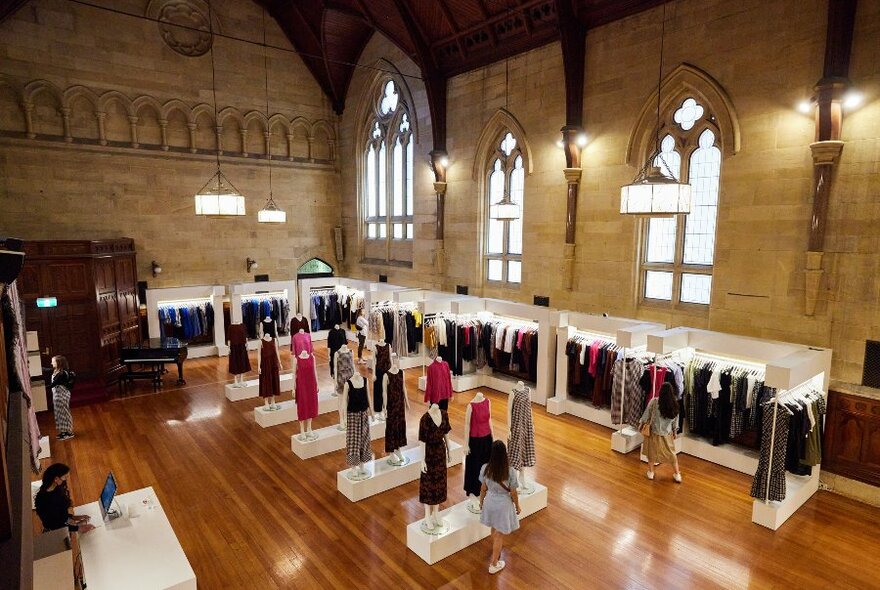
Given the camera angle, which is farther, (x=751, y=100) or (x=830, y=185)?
(x=751, y=100)

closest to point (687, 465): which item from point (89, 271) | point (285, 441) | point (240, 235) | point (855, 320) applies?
point (855, 320)

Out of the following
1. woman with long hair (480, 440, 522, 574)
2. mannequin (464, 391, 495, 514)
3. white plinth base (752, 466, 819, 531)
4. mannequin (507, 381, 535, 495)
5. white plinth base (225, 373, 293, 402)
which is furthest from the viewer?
white plinth base (225, 373, 293, 402)

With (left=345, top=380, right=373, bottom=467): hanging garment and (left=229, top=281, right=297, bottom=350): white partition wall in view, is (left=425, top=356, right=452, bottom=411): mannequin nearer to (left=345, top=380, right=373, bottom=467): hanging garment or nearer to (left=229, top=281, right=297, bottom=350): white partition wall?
(left=345, top=380, right=373, bottom=467): hanging garment

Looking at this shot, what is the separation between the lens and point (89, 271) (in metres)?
9.47

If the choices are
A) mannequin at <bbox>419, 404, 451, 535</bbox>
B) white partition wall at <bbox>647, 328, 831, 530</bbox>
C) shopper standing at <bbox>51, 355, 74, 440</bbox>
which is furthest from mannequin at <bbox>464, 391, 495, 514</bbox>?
shopper standing at <bbox>51, 355, 74, 440</bbox>

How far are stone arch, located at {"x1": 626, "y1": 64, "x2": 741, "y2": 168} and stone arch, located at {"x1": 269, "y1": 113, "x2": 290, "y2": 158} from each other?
9.86 m

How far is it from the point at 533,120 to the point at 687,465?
6.51 metres

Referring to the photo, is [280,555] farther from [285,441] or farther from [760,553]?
[760,553]

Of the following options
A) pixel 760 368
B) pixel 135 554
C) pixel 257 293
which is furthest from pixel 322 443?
pixel 257 293

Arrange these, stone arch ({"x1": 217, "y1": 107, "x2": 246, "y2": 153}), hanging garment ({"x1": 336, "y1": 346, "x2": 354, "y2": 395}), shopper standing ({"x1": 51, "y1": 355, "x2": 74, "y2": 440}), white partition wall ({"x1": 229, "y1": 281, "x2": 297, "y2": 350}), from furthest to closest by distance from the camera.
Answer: stone arch ({"x1": 217, "y1": 107, "x2": 246, "y2": 153}) → white partition wall ({"x1": 229, "y1": 281, "x2": 297, "y2": 350}) → hanging garment ({"x1": 336, "y1": 346, "x2": 354, "y2": 395}) → shopper standing ({"x1": 51, "y1": 355, "x2": 74, "y2": 440})

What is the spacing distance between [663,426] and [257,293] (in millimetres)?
10636

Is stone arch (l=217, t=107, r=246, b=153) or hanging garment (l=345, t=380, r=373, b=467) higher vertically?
stone arch (l=217, t=107, r=246, b=153)

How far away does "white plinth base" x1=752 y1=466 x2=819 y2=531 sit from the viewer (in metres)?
5.35

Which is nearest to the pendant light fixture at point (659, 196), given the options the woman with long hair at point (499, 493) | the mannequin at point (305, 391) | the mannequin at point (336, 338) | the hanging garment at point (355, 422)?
the woman with long hair at point (499, 493)
